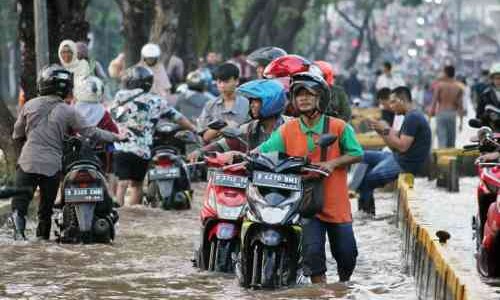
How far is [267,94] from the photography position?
10.9 meters

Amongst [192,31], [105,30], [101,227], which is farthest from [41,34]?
[105,30]

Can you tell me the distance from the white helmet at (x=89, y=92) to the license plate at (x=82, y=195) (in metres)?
2.91

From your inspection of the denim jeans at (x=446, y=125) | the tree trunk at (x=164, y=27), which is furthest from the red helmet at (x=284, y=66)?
the tree trunk at (x=164, y=27)

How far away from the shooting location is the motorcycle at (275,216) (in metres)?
9.82

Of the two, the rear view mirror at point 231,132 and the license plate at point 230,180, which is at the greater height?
the rear view mirror at point 231,132

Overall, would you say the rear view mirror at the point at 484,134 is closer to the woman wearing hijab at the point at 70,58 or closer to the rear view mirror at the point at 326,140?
the rear view mirror at the point at 326,140

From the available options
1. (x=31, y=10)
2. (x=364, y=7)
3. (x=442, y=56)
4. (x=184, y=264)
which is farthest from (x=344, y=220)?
(x=442, y=56)

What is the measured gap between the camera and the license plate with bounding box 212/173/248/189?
11.2 metres

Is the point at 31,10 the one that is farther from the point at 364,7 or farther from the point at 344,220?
the point at 364,7

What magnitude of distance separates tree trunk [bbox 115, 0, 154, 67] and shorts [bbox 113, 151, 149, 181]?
353 inches

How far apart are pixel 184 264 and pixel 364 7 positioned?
187 ft

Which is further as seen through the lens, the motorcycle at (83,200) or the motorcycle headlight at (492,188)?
the motorcycle at (83,200)

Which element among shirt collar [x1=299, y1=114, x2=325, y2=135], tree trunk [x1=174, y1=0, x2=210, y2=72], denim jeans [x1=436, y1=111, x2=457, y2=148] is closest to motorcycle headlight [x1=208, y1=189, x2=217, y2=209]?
shirt collar [x1=299, y1=114, x2=325, y2=135]

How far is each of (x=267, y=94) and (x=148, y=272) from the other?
1.74 metres
